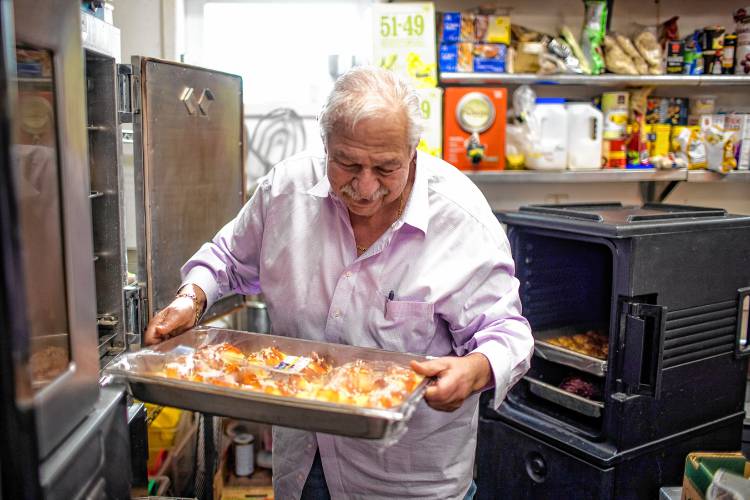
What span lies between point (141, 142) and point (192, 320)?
2.40ft

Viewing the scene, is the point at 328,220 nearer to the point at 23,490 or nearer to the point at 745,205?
the point at 23,490

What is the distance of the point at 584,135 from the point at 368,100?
192 cm

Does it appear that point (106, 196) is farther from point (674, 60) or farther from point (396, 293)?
point (674, 60)

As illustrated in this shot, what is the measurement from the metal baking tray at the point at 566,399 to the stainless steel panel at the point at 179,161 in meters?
1.26

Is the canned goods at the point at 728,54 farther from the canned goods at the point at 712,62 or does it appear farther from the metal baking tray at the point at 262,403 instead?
the metal baking tray at the point at 262,403

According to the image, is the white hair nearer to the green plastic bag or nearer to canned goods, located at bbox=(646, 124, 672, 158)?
the green plastic bag

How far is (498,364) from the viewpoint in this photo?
4.71ft

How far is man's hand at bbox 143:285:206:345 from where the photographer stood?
5.00ft

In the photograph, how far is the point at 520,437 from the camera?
2.41 meters

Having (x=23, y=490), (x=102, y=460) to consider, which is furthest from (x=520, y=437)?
(x=23, y=490)

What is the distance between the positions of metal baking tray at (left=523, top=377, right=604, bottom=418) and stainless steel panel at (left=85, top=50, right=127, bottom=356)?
57.9 inches

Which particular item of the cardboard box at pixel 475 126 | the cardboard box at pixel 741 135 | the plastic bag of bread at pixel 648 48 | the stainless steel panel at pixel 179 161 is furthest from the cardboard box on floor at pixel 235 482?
the cardboard box at pixel 741 135

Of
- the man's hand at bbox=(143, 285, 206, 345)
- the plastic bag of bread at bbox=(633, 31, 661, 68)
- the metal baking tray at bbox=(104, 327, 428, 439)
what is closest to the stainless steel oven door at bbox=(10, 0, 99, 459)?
the metal baking tray at bbox=(104, 327, 428, 439)

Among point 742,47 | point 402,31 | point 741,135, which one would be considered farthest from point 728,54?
point 402,31
